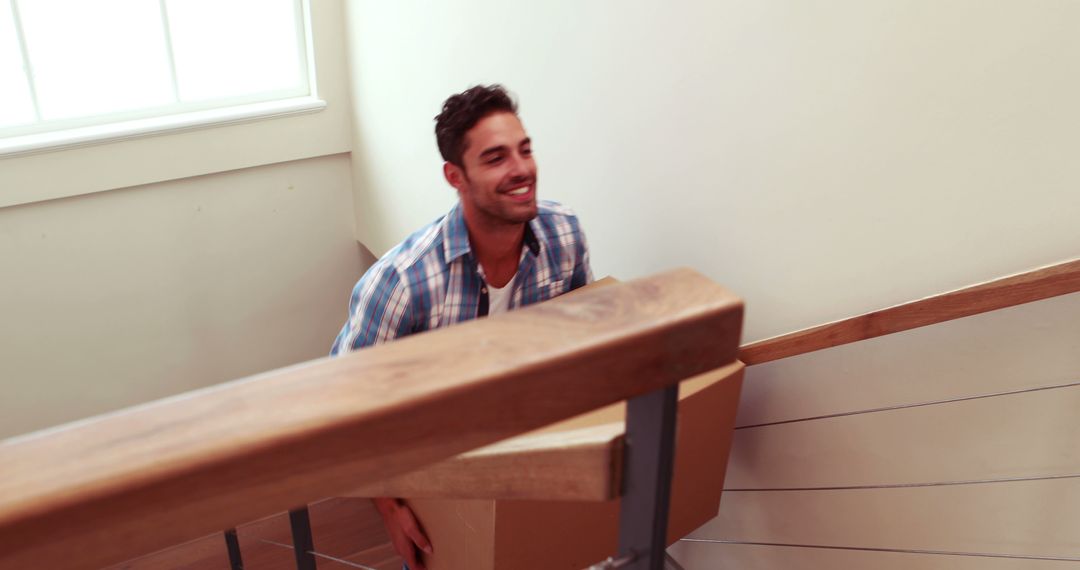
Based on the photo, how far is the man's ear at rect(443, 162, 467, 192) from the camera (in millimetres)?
1872

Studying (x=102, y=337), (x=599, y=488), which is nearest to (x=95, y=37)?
(x=102, y=337)

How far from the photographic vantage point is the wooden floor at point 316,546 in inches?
110

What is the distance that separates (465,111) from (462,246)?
0.86ft

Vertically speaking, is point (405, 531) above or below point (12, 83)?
Result: below

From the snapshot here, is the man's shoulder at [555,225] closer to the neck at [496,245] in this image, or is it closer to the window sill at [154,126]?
the neck at [496,245]

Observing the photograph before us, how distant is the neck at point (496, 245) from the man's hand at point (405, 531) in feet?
1.56

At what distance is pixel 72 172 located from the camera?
305cm

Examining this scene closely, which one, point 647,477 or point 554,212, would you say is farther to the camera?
point 554,212

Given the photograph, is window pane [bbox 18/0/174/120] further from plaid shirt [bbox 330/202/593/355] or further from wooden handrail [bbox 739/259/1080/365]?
wooden handrail [bbox 739/259/1080/365]

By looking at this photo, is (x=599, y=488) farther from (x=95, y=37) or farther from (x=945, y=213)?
(x=95, y=37)

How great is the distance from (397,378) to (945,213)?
1.10 metres

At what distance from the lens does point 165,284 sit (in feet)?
11.1

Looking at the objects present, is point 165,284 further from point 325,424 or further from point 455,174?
point 325,424

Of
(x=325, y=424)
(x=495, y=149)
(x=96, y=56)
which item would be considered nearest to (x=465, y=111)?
(x=495, y=149)
